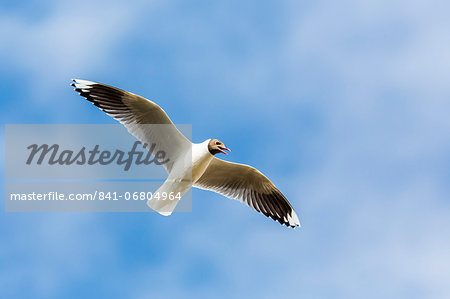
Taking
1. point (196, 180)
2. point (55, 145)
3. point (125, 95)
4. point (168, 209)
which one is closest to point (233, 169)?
point (196, 180)

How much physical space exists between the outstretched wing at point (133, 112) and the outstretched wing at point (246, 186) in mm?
835

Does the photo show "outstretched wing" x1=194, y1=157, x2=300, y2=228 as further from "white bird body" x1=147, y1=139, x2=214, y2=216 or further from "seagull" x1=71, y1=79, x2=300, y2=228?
"white bird body" x1=147, y1=139, x2=214, y2=216

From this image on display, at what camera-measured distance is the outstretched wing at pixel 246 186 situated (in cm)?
937

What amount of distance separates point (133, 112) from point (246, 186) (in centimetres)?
213

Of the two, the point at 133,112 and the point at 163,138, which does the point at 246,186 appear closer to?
the point at 163,138

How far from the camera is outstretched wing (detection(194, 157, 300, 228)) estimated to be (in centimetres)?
937

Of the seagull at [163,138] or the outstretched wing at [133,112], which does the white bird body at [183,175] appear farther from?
the outstretched wing at [133,112]

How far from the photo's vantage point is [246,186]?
380 inches

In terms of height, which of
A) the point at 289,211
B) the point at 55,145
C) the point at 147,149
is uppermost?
the point at 289,211

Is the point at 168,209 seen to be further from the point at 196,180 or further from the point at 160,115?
the point at 160,115

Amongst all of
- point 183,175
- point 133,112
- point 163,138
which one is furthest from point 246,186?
point 133,112

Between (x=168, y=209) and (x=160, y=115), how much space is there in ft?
4.29

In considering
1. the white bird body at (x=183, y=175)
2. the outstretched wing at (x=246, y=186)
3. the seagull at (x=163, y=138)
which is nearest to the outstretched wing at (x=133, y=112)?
the seagull at (x=163, y=138)

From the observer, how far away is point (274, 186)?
967 centimetres
